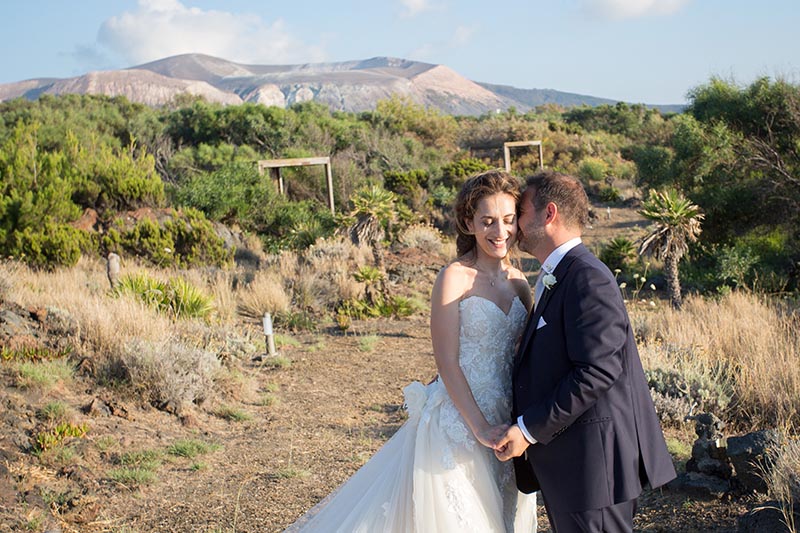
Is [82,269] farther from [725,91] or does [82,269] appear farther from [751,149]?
[725,91]

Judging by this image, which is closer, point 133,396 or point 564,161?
point 133,396

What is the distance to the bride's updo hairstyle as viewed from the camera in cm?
279

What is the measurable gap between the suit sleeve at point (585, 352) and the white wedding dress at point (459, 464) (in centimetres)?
42

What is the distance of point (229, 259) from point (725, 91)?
1128 cm

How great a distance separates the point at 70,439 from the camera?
5.53m

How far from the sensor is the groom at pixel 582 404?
2330mm

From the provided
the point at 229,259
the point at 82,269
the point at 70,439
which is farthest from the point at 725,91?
the point at 70,439

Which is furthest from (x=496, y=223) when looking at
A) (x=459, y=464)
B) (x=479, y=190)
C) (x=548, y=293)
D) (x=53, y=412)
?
(x=53, y=412)

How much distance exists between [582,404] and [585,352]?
0.54 ft

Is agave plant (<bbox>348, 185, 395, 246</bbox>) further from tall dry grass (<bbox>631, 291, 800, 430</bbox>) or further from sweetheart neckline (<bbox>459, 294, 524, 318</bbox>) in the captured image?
sweetheart neckline (<bbox>459, 294, 524, 318</bbox>)

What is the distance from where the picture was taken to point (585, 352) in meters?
2.32

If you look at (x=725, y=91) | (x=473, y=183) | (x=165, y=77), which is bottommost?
(x=473, y=183)

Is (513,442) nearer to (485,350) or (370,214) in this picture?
(485,350)

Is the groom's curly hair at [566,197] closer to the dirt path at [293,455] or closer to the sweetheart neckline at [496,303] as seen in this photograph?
the sweetheart neckline at [496,303]
